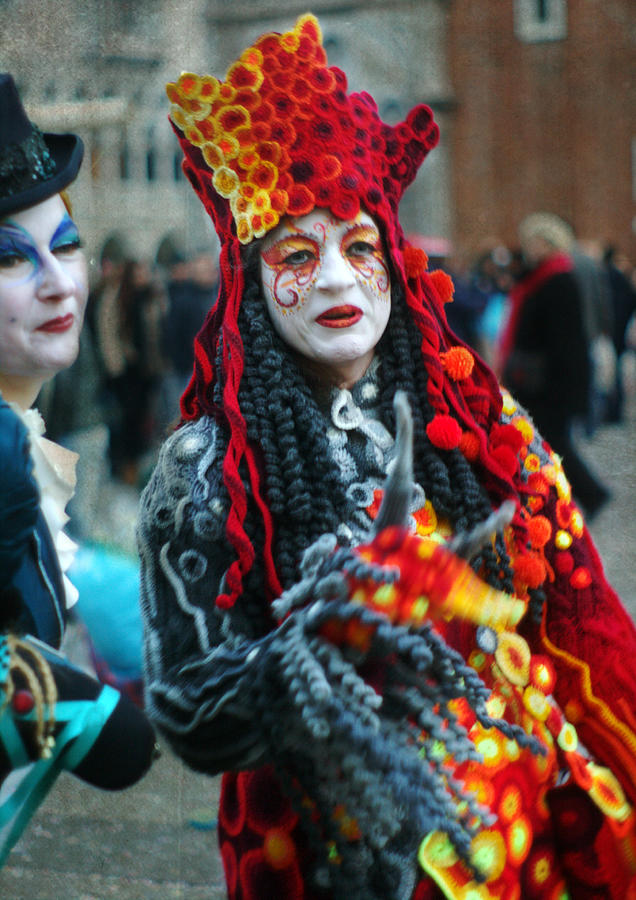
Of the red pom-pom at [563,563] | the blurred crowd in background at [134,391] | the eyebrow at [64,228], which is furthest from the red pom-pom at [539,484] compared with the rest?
the eyebrow at [64,228]

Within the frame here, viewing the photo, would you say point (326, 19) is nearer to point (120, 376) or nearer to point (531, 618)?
point (120, 376)

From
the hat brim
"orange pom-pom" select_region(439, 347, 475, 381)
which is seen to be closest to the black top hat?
the hat brim

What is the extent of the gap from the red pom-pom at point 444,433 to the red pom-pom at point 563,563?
0.97 feet

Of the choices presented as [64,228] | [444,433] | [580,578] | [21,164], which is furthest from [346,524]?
[21,164]

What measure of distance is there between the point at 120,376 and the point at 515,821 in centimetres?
302

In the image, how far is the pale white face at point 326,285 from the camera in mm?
1955

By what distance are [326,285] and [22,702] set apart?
2.79ft

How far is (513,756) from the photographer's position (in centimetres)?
194

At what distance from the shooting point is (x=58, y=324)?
1.90m

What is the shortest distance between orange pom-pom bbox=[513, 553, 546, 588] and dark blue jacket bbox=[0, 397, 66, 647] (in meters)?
0.79

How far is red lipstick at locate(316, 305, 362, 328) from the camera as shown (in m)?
1.95

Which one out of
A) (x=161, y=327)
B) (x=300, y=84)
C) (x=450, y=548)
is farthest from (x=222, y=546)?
(x=161, y=327)

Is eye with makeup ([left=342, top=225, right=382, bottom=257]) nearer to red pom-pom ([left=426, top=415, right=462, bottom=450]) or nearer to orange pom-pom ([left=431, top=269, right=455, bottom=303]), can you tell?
orange pom-pom ([left=431, top=269, right=455, bottom=303])

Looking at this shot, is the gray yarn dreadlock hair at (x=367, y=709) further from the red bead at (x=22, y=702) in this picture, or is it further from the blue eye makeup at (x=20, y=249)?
the blue eye makeup at (x=20, y=249)
